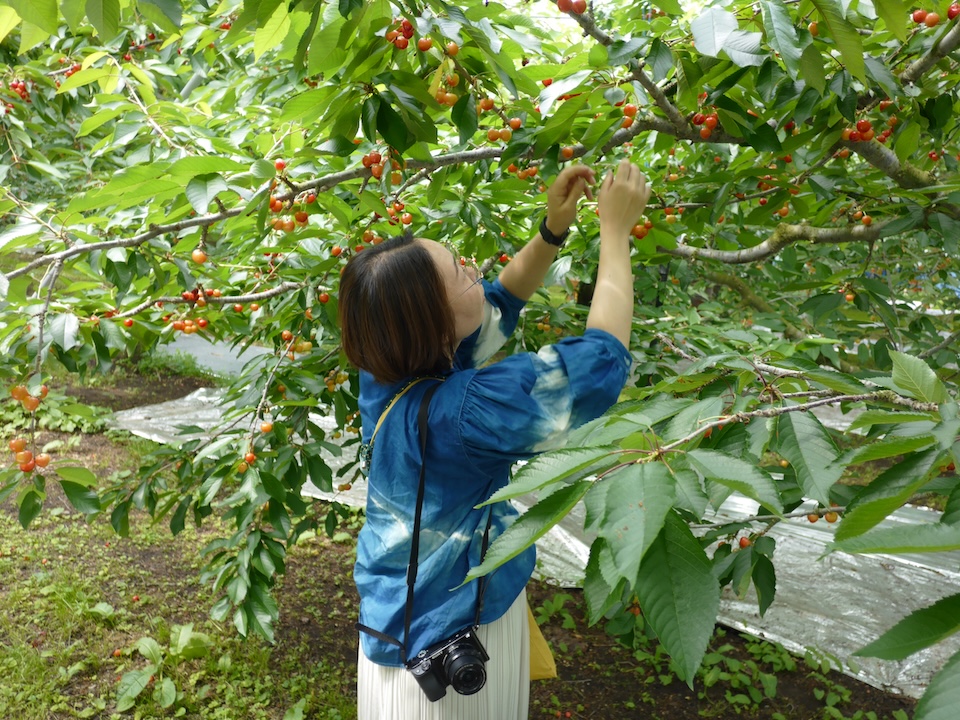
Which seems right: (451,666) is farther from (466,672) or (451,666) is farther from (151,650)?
(151,650)

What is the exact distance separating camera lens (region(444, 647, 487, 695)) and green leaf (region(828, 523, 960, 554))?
2.99ft

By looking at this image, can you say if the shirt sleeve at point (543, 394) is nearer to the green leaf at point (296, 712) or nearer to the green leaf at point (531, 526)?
the green leaf at point (531, 526)

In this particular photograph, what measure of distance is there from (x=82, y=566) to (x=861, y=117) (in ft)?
13.8

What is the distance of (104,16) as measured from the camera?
1.13 meters

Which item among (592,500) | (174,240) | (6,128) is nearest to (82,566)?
(174,240)

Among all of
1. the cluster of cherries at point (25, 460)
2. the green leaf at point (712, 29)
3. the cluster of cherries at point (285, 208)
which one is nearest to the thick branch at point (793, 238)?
the green leaf at point (712, 29)

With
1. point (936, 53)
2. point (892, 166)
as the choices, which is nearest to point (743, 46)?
point (936, 53)

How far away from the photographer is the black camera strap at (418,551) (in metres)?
1.27

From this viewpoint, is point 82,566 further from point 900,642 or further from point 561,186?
point 900,642

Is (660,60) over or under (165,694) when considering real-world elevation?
over

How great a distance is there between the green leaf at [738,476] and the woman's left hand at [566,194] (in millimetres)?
962

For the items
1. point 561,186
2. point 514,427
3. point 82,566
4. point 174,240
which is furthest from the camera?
point 82,566

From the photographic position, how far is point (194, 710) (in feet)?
9.43

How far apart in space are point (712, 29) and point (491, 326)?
2.57 feet
